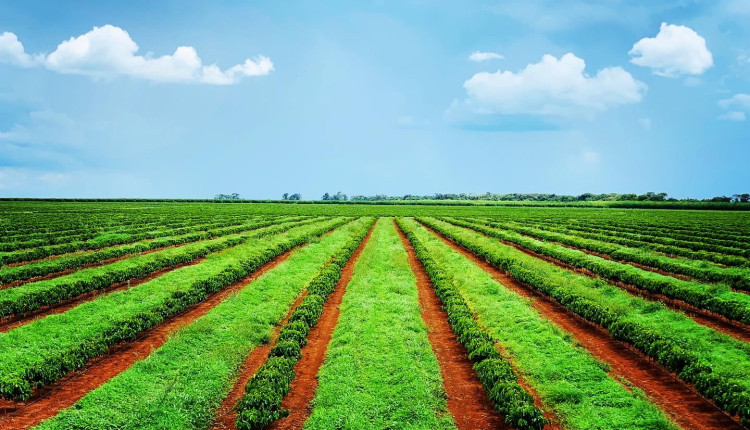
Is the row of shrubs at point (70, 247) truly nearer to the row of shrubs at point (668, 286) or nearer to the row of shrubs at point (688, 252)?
the row of shrubs at point (668, 286)

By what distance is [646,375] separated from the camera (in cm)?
1448

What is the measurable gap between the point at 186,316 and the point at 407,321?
33.8ft

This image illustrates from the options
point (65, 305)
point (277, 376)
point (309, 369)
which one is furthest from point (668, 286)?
point (65, 305)

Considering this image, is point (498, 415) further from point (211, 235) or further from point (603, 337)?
point (211, 235)

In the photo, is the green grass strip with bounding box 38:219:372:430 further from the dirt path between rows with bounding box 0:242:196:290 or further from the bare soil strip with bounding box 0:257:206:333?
the dirt path between rows with bounding box 0:242:196:290

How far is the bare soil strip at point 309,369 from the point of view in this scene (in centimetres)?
1214

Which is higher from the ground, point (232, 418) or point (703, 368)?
point (703, 368)

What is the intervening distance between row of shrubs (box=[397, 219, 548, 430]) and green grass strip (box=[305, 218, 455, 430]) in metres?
1.37

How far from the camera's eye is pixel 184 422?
38.5ft

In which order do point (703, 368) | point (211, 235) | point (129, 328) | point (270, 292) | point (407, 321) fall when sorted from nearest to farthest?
1. point (703, 368)
2. point (129, 328)
3. point (407, 321)
4. point (270, 292)
5. point (211, 235)

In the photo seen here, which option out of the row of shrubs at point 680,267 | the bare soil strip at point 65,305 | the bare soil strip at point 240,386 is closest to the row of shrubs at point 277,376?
the bare soil strip at point 240,386

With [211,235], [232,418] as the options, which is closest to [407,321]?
[232,418]

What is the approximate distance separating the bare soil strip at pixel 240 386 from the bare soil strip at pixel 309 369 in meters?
1.35

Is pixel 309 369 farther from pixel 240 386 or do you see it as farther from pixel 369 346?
pixel 369 346
